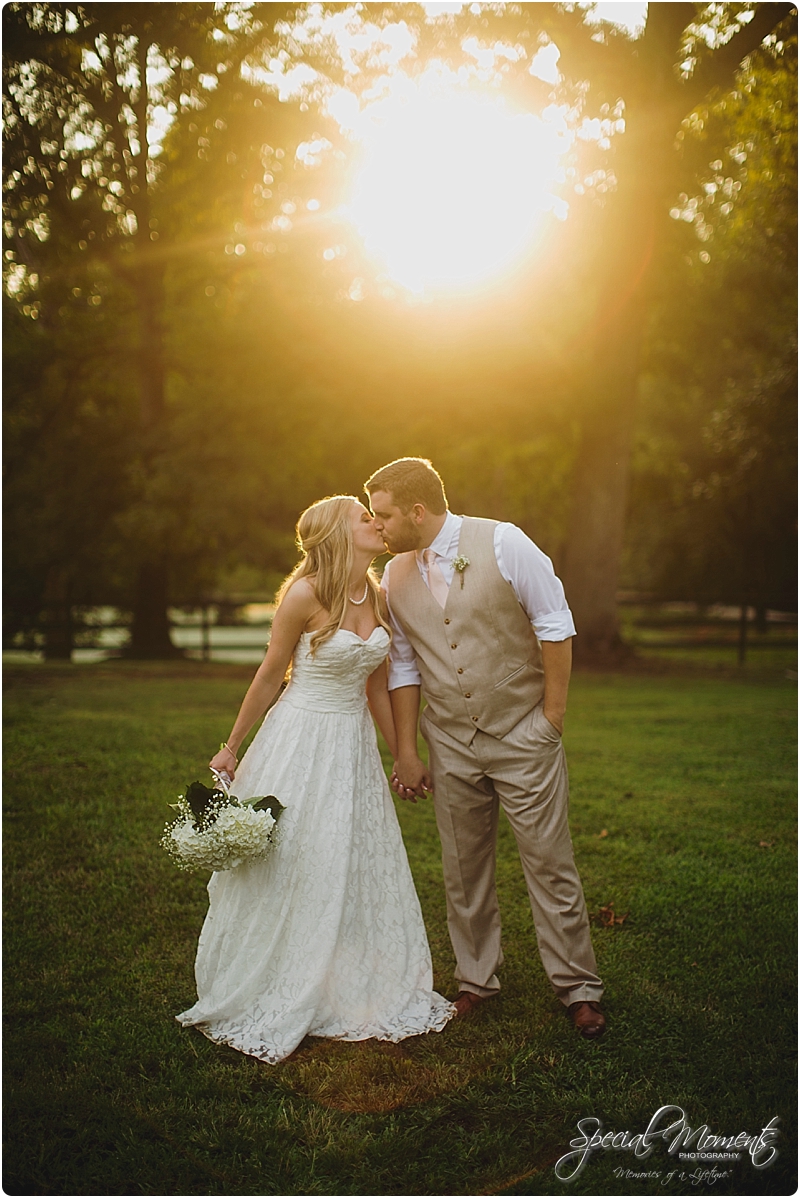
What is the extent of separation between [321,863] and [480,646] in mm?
1129

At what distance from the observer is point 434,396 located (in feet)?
51.8

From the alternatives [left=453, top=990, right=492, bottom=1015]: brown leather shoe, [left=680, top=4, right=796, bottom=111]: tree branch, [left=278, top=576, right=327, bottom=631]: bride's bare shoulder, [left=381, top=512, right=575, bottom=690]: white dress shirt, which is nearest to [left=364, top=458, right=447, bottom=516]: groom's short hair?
[left=381, top=512, right=575, bottom=690]: white dress shirt

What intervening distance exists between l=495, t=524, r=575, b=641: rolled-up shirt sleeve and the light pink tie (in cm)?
26

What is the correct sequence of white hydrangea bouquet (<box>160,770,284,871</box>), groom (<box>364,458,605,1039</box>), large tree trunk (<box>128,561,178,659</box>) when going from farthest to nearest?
large tree trunk (<box>128,561,178,659</box>), groom (<box>364,458,605,1039</box>), white hydrangea bouquet (<box>160,770,284,871</box>)

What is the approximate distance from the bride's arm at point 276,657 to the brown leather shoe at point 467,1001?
142 cm

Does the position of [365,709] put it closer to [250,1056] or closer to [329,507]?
[329,507]

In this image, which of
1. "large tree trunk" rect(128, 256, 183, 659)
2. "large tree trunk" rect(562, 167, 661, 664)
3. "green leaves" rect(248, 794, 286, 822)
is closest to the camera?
"green leaves" rect(248, 794, 286, 822)

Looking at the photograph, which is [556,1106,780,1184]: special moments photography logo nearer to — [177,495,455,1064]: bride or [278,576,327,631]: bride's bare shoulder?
[177,495,455,1064]: bride

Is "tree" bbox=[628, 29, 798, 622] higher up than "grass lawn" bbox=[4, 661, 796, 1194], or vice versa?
"tree" bbox=[628, 29, 798, 622]

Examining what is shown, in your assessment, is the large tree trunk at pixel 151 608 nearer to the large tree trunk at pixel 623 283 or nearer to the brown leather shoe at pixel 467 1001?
the large tree trunk at pixel 623 283

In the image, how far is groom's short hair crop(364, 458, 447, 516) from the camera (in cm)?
383

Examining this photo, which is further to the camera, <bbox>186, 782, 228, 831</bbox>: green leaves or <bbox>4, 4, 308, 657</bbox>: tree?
<bbox>4, 4, 308, 657</bbox>: tree

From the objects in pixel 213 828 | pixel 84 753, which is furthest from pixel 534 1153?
pixel 84 753

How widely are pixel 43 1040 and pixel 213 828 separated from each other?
1.20m
